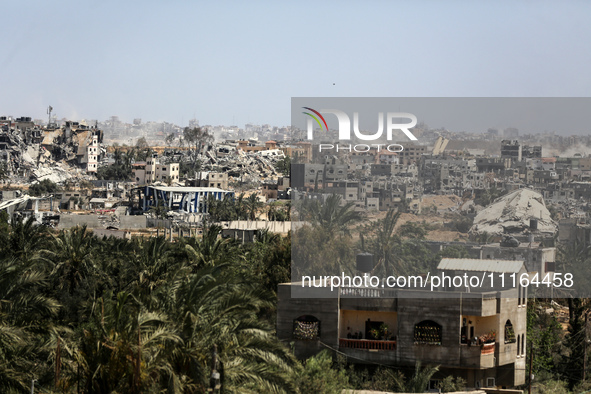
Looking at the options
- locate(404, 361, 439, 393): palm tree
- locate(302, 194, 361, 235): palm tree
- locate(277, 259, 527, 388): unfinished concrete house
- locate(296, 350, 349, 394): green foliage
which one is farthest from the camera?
locate(302, 194, 361, 235): palm tree

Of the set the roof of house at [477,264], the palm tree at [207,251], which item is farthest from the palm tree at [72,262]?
the roof of house at [477,264]

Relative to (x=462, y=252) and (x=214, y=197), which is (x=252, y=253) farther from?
(x=214, y=197)

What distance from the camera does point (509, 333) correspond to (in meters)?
32.5

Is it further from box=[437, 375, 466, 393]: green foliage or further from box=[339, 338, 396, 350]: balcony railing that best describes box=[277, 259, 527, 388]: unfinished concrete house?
box=[437, 375, 466, 393]: green foliage

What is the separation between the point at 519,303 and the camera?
33281 mm

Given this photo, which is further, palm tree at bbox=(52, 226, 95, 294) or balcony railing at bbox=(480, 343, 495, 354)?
palm tree at bbox=(52, 226, 95, 294)

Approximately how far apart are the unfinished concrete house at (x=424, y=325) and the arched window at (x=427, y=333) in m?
0.02

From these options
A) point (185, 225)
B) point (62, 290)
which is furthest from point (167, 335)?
point (185, 225)

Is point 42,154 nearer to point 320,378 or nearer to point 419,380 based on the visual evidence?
point 419,380

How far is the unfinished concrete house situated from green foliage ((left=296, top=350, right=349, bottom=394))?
2.46 m

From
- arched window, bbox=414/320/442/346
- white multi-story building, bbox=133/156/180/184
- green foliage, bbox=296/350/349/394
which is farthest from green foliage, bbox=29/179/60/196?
green foliage, bbox=296/350/349/394

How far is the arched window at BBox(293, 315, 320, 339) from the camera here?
32.2 m

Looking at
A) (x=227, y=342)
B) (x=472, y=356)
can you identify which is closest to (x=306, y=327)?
(x=472, y=356)

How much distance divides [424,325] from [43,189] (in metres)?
131
